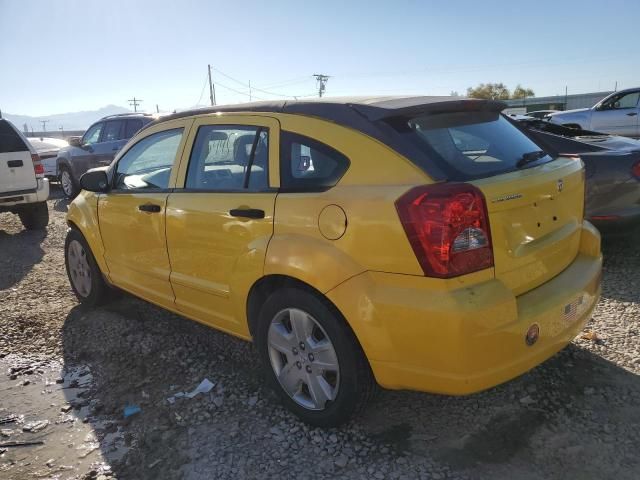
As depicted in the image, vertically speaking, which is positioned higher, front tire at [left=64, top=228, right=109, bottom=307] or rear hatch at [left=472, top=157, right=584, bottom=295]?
rear hatch at [left=472, top=157, right=584, bottom=295]

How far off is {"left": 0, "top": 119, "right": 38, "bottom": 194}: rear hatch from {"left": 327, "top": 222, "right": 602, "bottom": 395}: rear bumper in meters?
7.56

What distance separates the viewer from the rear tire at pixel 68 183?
1238 cm

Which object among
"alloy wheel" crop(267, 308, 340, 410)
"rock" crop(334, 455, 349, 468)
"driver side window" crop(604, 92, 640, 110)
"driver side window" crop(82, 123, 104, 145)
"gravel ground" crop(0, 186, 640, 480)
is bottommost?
"rock" crop(334, 455, 349, 468)

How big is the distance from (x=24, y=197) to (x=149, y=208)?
582 centimetres

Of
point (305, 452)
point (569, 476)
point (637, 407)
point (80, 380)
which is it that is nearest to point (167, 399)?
point (80, 380)

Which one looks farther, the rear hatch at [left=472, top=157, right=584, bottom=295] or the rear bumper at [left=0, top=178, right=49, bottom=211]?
the rear bumper at [left=0, top=178, right=49, bottom=211]

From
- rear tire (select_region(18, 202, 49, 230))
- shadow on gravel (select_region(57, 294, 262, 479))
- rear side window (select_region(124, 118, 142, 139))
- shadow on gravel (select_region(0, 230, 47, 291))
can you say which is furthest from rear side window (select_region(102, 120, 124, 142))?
shadow on gravel (select_region(57, 294, 262, 479))

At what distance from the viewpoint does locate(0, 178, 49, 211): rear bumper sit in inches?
316

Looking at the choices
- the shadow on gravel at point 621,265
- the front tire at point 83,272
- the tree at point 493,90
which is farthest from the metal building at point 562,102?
the front tire at point 83,272

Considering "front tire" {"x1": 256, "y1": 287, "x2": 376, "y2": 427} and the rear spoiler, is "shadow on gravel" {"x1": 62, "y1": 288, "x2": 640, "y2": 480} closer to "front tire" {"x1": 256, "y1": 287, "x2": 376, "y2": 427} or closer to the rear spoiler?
"front tire" {"x1": 256, "y1": 287, "x2": 376, "y2": 427}

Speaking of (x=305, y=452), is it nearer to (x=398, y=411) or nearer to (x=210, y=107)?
(x=398, y=411)

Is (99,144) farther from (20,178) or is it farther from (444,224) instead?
(444,224)

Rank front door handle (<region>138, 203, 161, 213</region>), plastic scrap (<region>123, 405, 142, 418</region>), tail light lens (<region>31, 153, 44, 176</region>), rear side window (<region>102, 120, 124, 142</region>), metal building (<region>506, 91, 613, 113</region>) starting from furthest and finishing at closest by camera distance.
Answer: metal building (<region>506, 91, 613, 113</region>), rear side window (<region>102, 120, 124, 142</region>), tail light lens (<region>31, 153, 44, 176</region>), front door handle (<region>138, 203, 161, 213</region>), plastic scrap (<region>123, 405, 142, 418</region>)

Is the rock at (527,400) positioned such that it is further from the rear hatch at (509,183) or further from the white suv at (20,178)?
the white suv at (20,178)
